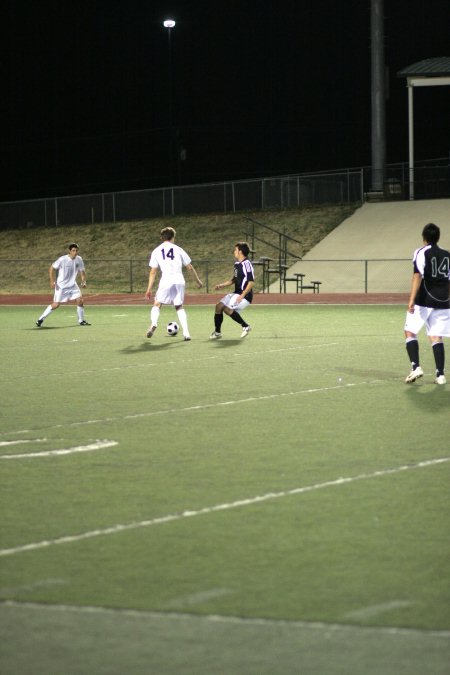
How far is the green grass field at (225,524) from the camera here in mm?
5129

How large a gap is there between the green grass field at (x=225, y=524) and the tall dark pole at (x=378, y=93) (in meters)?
33.8

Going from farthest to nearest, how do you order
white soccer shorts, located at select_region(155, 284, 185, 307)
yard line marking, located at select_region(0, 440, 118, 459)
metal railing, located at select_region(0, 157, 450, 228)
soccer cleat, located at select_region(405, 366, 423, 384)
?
metal railing, located at select_region(0, 157, 450, 228), white soccer shorts, located at select_region(155, 284, 185, 307), soccer cleat, located at select_region(405, 366, 423, 384), yard line marking, located at select_region(0, 440, 118, 459)

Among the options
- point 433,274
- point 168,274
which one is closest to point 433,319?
point 433,274

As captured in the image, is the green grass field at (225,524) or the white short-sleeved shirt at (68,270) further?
the white short-sleeved shirt at (68,270)

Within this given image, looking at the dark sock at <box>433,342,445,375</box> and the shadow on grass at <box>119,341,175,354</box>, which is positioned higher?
the dark sock at <box>433,342,445,375</box>

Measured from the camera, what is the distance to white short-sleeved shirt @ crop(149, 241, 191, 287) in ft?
67.5

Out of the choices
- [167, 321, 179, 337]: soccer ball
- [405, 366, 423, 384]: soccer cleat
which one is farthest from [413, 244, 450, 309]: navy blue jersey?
[167, 321, 179, 337]: soccer ball

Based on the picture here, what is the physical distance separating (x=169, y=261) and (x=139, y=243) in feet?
90.8

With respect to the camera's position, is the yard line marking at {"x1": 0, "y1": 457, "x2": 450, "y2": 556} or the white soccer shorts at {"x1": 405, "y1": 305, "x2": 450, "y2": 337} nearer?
the yard line marking at {"x1": 0, "y1": 457, "x2": 450, "y2": 556}

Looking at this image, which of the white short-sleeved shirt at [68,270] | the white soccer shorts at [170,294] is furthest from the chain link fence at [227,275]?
the white soccer shorts at [170,294]

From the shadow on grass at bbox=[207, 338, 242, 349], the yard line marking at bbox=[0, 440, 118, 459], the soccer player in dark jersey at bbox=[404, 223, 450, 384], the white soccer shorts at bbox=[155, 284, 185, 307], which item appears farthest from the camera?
the white soccer shorts at bbox=[155, 284, 185, 307]

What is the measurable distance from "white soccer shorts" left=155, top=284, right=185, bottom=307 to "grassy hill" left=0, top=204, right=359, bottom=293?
2099cm

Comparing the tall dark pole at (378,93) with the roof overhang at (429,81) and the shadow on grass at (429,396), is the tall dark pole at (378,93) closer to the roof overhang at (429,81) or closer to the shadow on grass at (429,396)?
the roof overhang at (429,81)

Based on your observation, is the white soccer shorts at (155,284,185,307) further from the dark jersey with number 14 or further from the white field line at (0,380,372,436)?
the white field line at (0,380,372,436)
